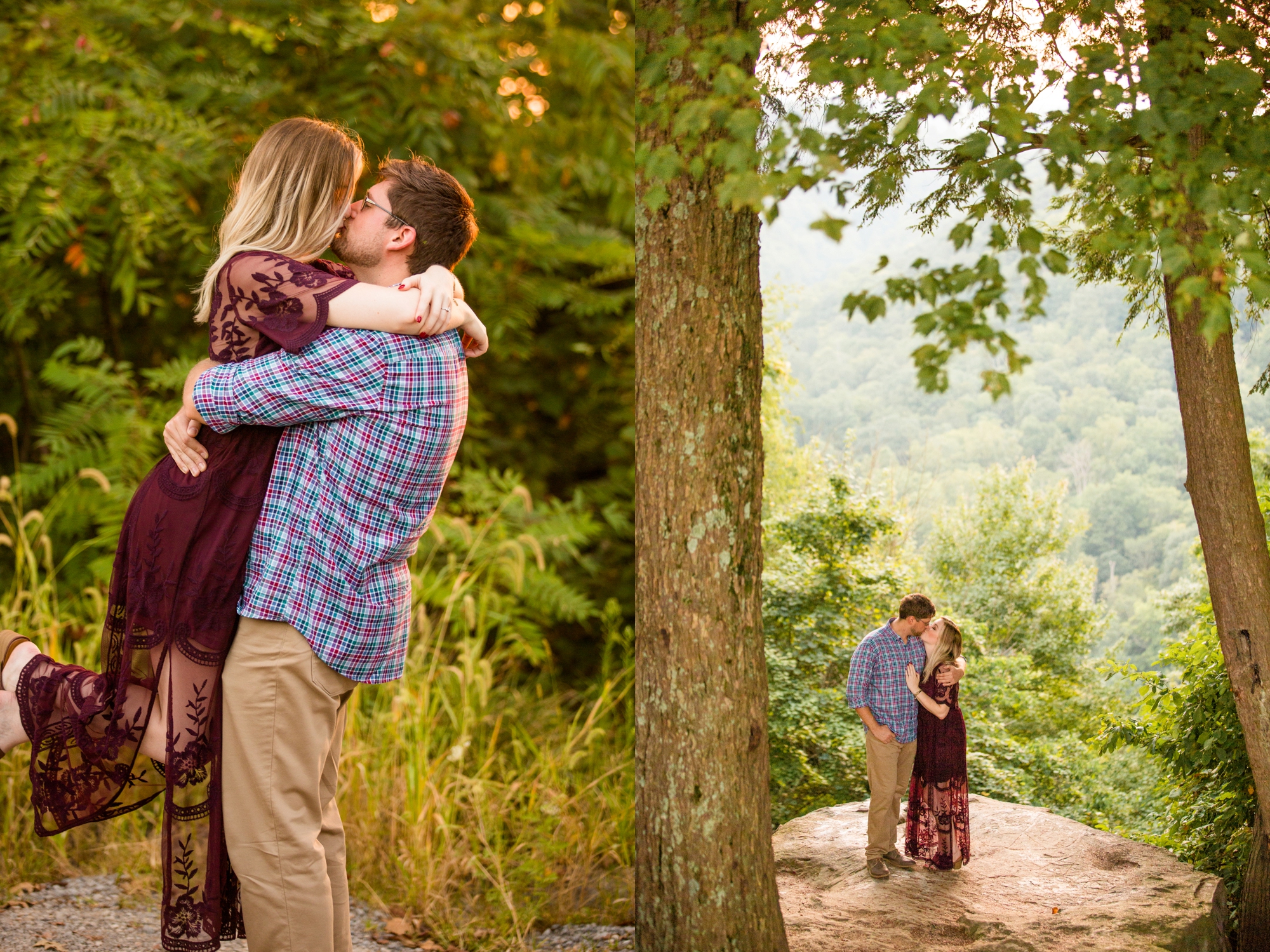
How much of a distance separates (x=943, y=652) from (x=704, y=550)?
2.30 feet

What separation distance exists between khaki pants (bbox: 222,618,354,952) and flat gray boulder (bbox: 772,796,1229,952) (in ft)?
4.09

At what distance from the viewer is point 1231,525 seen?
2514 mm

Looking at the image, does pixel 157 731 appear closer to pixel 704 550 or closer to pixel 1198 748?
pixel 704 550

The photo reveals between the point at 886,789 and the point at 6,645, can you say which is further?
the point at 886,789

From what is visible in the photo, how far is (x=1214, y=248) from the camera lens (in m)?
1.84

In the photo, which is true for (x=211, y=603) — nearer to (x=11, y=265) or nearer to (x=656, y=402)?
(x=656, y=402)

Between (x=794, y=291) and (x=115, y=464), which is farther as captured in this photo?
(x=115, y=464)

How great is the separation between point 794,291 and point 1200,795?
5.61 feet

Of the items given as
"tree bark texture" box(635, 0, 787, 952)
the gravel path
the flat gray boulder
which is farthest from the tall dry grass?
the flat gray boulder

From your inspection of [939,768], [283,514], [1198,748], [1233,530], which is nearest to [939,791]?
[939,768]

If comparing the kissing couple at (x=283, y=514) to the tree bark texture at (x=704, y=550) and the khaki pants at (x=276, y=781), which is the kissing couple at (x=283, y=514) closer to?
the khaki pants at (x=276, y=781)

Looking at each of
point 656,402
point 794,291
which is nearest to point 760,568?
point 656,402

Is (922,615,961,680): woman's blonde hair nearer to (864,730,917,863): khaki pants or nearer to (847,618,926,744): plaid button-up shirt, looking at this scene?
(847,618,926,744): plaid button-up shirt

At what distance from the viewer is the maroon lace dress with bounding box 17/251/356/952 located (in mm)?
1995
